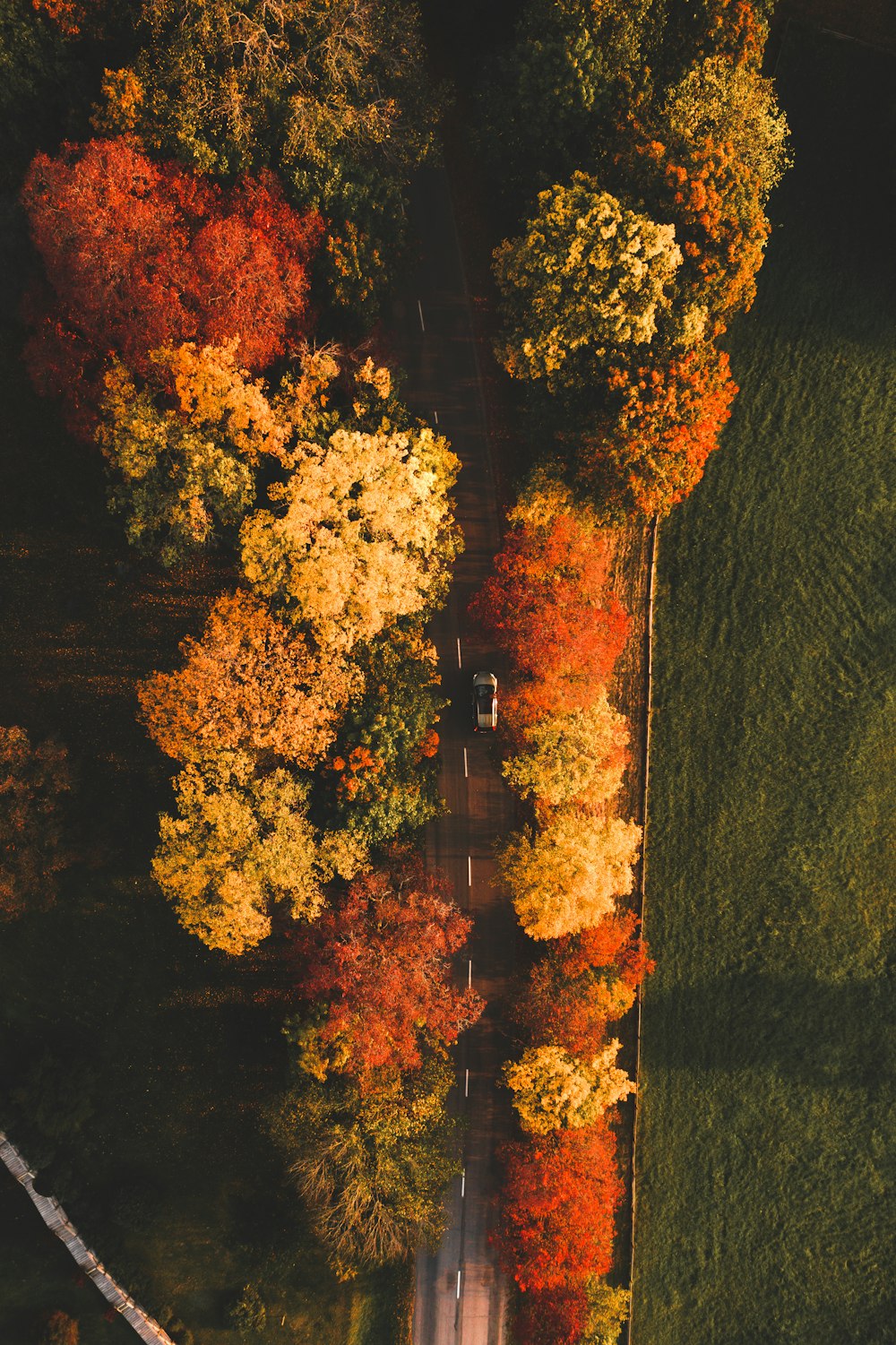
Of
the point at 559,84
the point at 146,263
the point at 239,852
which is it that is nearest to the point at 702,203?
the point at 559,84

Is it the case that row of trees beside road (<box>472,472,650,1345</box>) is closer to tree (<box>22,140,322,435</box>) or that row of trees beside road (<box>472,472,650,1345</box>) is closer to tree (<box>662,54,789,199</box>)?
tree (<box>22,140,322,435</box>)

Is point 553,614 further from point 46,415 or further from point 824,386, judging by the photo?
point 46,415

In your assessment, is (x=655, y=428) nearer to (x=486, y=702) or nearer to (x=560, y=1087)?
(x=486, y=702)

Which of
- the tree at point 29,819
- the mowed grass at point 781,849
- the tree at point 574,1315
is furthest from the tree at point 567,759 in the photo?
the tree at point 574,1315

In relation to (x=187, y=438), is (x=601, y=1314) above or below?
below

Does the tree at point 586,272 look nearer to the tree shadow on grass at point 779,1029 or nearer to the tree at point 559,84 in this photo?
the tree at point 559,84
